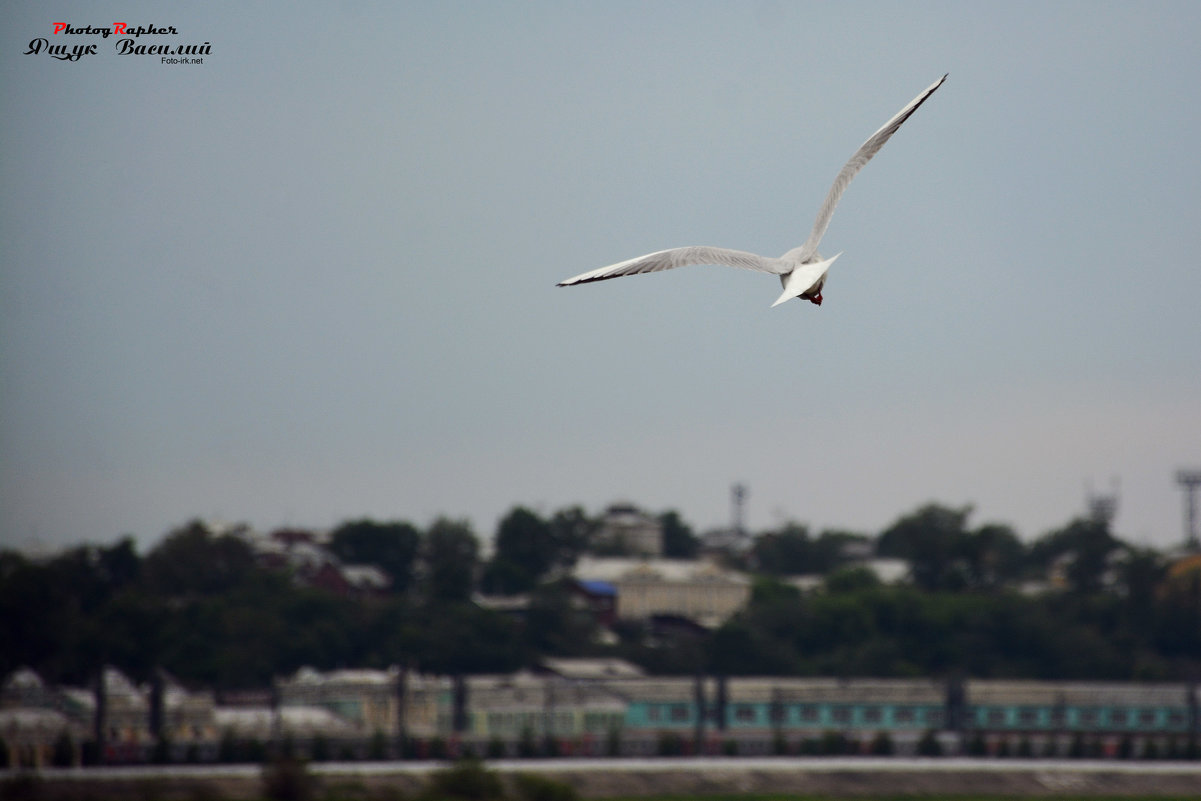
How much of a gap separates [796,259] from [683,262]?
189 cm

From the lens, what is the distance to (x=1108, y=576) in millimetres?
145750

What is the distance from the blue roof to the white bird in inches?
5435

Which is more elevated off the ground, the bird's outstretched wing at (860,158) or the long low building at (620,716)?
the bird's outstretched wing at (860,158)

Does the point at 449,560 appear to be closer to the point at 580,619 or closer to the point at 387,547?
the point at 580,619

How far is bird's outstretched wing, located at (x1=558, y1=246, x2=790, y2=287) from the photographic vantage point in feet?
75.6

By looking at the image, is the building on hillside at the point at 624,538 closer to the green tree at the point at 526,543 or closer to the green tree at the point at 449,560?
the green tree at the point at 526,543

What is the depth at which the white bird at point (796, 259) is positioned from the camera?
23516mm

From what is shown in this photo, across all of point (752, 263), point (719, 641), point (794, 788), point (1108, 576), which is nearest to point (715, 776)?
point (794, 788)

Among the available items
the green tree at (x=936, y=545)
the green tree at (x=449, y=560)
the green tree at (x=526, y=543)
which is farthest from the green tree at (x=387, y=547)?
the green tree at (x=936, y=545)

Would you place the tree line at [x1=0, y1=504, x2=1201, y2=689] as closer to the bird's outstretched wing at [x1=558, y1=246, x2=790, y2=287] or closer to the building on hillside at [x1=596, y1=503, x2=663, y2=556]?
the building on hillside at [x1=596, y1=503, x2=663, y2=556]

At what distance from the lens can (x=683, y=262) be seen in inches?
954

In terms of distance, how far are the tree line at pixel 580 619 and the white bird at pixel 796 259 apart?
307ft

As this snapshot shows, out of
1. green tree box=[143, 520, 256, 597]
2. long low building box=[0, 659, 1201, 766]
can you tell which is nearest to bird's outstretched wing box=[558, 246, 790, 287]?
long low building box=[0, 659, 1201, 766]

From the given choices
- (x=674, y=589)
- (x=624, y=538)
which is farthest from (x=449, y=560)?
(x=624, y=538)
